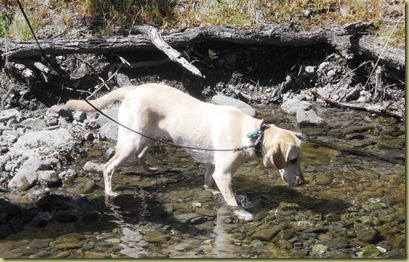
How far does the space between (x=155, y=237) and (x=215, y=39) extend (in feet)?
16.7

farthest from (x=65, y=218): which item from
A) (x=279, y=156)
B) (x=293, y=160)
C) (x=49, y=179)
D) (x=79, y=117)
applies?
(x=79, y=117)

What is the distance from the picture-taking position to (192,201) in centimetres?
695

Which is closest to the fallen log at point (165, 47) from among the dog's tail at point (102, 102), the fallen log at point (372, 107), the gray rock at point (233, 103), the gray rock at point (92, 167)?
the gray rock at point (233, 103)

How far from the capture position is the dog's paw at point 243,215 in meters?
6.46

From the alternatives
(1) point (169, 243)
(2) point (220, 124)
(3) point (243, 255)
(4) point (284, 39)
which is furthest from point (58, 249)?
(4) point (284, 39)

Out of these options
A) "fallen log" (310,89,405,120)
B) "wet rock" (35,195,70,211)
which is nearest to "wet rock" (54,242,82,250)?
"wet rock" (35,195,70,211)

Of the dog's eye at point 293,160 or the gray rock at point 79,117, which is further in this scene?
the gray rock at point 79,117

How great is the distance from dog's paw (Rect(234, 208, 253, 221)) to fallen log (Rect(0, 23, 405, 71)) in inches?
170

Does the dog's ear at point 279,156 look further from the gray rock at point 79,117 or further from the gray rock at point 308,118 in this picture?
the gray rock at point 79,117

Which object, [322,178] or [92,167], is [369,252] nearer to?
[322,178]

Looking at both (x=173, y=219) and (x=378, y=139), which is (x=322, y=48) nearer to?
(x=378, y=139)

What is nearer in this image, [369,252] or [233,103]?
[369,252]

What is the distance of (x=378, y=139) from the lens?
28.1 ft

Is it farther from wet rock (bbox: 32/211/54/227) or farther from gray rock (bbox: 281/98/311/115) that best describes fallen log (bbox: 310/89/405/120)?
wet rock (bbox: 32/211/54/227)
